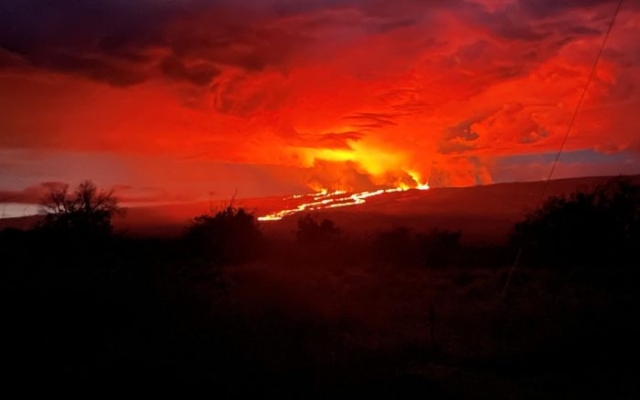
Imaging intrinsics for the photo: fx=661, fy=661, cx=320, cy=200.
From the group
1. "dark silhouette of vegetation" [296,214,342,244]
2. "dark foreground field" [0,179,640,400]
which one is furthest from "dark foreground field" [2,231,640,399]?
"dark silhouette of vegetation" [296,214,342,244]

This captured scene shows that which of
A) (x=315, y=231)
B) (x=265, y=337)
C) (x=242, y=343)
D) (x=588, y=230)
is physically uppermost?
(x=315, y=231)

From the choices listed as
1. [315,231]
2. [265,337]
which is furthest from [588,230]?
[265,337]

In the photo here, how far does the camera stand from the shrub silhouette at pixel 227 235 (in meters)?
58.8

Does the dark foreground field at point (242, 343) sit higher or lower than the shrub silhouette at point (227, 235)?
lower

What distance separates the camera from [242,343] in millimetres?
12297

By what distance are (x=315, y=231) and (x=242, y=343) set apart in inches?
2073

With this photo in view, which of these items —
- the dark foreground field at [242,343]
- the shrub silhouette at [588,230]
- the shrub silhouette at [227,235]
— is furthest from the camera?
the shrub silhouette at [227,235]

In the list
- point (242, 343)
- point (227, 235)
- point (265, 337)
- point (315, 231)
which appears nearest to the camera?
point (242, 343)

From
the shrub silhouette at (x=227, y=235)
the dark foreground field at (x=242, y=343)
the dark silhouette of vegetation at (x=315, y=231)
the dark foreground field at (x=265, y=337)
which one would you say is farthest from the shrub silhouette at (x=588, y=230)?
the shrub silhouette at (x=227, y=235)

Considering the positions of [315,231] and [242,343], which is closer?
[242,343]

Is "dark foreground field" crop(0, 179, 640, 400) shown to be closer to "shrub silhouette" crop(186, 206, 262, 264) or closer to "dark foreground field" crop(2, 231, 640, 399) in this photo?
"dark foreground field" crop(2, 231, 640, 399)

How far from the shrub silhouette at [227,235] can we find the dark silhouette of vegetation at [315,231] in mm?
4602

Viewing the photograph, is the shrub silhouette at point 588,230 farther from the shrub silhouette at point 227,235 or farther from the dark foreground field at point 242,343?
the shrub silhouette at point 227,235

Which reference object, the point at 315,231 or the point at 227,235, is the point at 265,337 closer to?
the point at 227,235
